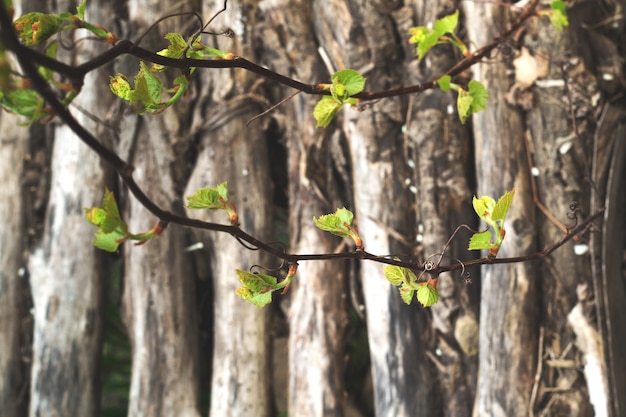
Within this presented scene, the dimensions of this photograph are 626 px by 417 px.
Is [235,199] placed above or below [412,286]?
above

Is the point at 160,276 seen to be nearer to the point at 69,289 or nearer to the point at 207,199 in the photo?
the point at 69,289

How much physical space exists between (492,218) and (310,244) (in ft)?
2.17

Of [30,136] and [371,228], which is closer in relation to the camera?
[371,228]

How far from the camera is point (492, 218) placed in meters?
0.59

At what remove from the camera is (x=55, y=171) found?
55.0 inches

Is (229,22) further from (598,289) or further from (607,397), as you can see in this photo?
(607,397)

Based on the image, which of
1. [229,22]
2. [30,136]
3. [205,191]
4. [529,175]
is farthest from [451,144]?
[30,136]

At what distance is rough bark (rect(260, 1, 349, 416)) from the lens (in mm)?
1215

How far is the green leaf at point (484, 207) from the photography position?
62cm

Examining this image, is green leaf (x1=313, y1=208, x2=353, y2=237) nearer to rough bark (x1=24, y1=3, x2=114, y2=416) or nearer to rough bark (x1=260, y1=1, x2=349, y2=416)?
rough bark (x1=260, y1=1, x2=349, y2=416)

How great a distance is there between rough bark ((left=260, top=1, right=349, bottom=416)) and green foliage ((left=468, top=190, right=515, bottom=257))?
2.01 feet

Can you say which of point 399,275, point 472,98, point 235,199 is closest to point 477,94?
point 472,98

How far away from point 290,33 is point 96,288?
2.03 ft

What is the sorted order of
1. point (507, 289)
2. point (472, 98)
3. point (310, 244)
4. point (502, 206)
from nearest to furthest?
1. point (502, 206)
2. point (472, 98)
3. point (507, 289)
4. point (310, 244)
